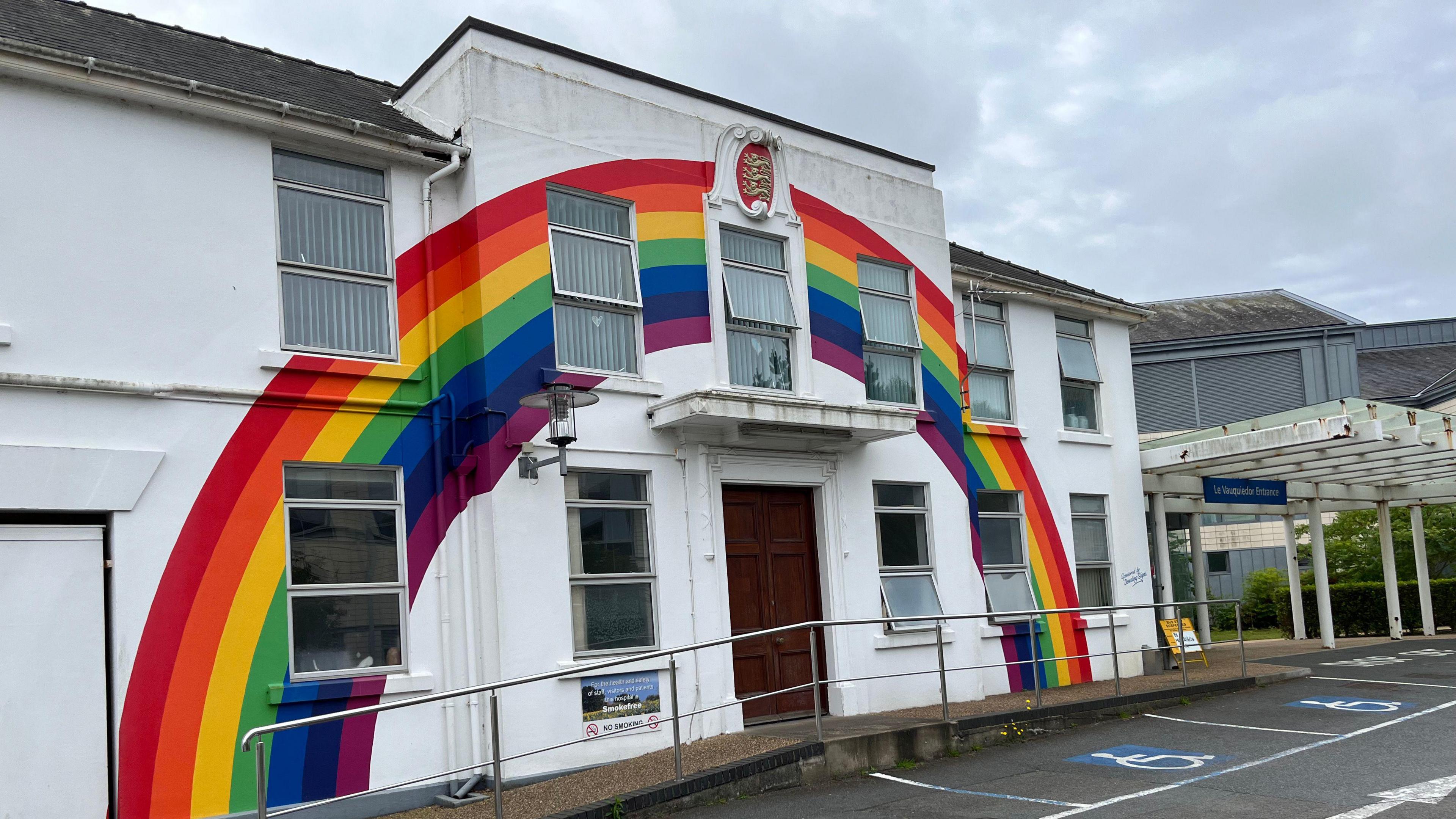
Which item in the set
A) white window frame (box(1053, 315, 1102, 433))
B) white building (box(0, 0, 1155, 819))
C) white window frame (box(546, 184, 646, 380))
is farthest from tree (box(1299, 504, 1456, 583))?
white window frame (box(546, 184, 646, 380))

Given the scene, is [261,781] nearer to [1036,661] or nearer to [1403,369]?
[1036,661]

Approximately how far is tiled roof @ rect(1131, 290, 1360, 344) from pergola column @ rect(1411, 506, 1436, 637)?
69.4 ft

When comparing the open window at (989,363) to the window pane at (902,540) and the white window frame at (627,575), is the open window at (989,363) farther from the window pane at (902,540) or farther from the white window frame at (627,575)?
the white window frame at (627,575)

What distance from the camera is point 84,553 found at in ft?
28.1

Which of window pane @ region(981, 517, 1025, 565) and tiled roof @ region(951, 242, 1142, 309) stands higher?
tiled roof @ region(951, 242, 1142, 309)

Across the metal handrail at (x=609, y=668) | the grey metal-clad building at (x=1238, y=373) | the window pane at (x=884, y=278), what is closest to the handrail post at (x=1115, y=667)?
the metal handrail at (x=609, y=668)

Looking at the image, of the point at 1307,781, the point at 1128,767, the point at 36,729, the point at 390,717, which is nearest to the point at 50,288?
the point at 36,729

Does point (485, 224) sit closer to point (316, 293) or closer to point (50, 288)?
point (316, 293)

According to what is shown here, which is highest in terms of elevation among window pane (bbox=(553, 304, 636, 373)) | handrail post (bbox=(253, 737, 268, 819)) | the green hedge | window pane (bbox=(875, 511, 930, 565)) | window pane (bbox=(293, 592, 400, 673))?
window pane (bbox=(553, 304, 636, 373))

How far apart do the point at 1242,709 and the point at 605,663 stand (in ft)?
25.7

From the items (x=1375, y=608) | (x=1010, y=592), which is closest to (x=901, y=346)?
(x=1010, y=592)

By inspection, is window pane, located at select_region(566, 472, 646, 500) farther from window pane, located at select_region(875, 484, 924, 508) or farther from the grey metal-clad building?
the grey metal-clad building

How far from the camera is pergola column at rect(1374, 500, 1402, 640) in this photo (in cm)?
2275

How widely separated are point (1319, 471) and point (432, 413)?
14.7 metres
